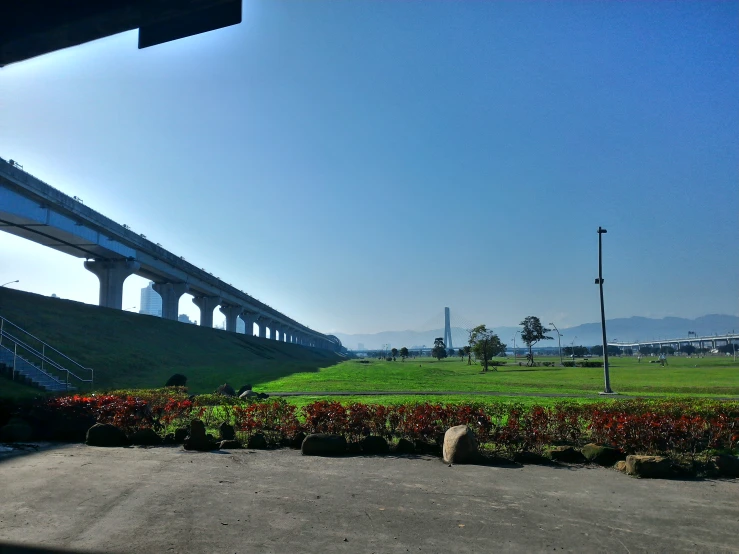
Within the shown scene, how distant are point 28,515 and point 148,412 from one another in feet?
22.0

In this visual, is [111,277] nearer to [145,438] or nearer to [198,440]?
[145,438]

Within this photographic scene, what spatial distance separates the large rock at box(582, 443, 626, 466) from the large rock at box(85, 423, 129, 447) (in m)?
9.86

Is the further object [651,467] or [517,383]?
[517,383]

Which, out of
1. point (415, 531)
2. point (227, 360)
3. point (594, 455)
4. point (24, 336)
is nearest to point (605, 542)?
point (415, 531)

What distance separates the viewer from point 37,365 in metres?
28.6

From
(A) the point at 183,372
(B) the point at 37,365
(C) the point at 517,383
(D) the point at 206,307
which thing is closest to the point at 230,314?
(D) the point at 206,307

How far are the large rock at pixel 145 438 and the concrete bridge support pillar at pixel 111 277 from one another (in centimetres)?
4822

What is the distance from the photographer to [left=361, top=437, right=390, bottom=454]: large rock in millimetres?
11094

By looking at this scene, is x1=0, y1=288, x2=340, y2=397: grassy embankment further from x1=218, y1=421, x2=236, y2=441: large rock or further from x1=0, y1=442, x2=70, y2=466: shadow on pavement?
x1=218, y1=421, x2=236, y2=441: large rock

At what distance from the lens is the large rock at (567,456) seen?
1030 cm

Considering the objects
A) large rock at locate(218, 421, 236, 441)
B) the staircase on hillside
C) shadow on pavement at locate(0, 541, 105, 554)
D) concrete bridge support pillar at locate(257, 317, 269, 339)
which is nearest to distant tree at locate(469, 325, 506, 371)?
the staircase on hillside

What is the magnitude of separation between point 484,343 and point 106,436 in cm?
5852

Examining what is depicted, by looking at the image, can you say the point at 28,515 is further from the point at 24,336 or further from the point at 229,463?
the point at 24,336

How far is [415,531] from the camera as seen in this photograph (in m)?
6.42
